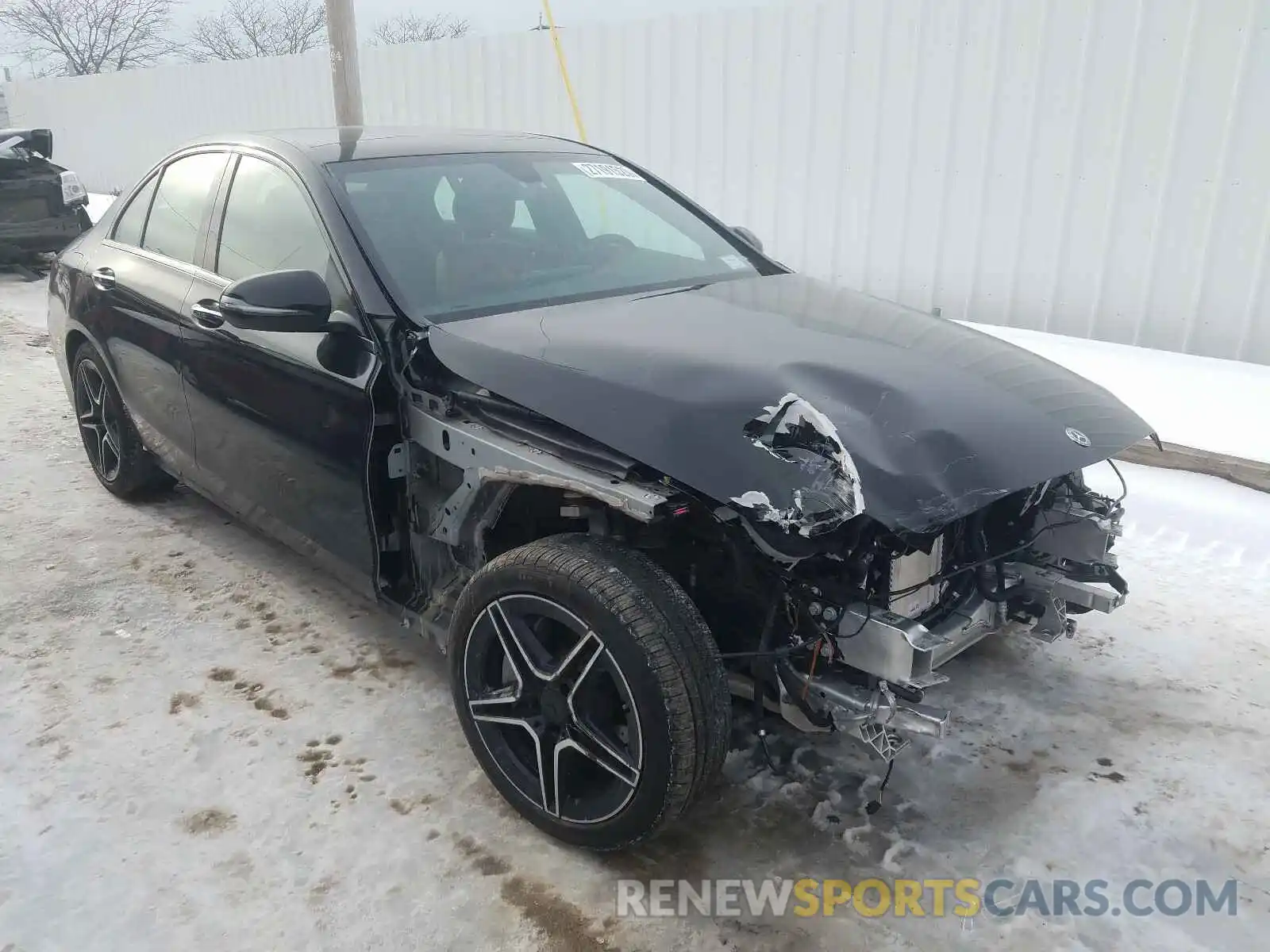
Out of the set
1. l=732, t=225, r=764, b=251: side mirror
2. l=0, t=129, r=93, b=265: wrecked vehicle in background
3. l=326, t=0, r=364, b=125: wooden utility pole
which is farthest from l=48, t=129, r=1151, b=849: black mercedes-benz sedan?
l=0, t=129, r=93, b=265: wrecked vehicle in background

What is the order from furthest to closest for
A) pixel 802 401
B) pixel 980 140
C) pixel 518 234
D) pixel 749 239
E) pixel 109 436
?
pixel 980 140
pixel 109 436
pixel 749 239
pixel 518 234
pixel 802 401

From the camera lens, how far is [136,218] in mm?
4270

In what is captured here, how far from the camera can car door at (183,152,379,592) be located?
2865 millimetres

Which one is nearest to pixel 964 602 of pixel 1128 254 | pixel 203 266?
pixel 203 266

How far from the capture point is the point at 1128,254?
614 cm

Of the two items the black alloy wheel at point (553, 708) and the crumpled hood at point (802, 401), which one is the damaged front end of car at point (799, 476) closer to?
the crumpled hood at point (802, 401)

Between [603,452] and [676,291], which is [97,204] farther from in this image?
[603,452]

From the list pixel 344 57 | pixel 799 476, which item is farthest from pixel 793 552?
pixel 344 57

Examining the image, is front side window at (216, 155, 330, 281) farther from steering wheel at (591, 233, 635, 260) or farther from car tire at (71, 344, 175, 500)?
car tire at (71, 344, 175, 500)

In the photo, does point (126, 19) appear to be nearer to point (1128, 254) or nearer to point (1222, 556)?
point (1128, 254)

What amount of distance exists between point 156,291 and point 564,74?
5.78m

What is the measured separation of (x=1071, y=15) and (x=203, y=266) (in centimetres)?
542

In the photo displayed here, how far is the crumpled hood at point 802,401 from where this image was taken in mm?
2115
